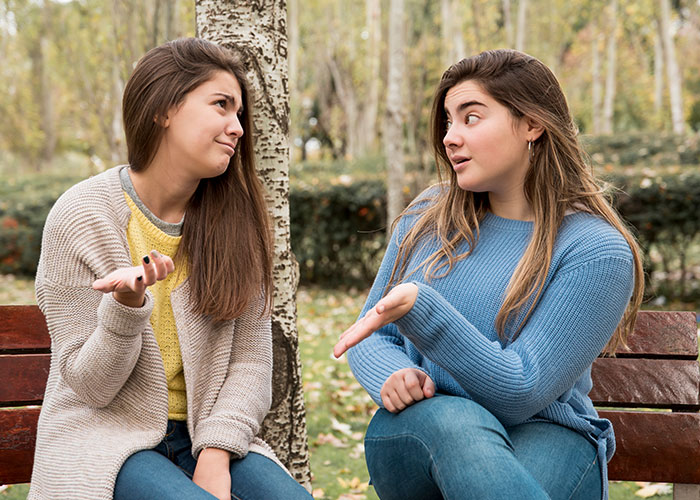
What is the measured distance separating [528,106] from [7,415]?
5.93ft

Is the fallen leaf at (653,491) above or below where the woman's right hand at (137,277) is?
below

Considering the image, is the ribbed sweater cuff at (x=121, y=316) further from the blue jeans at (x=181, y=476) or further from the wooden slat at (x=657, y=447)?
the wooden slat at (x=657, y=447)

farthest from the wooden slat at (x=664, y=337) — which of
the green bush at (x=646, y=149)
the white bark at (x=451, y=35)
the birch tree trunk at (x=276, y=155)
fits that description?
the white bark at (x=451, y=35)

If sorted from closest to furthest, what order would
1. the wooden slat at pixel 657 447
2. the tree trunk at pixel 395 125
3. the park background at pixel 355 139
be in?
1. the wooden slat at pixel 657 447
2. the park background at pixel 355 139
3. the tree trunk at pixel 395 125

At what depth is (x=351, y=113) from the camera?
19078 millimetres

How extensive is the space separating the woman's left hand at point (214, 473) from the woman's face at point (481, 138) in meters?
1.00

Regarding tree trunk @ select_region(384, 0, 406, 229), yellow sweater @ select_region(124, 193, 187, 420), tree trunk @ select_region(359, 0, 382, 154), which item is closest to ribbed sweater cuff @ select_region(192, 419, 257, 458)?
yellow sweater @ select_region(124, 193, 187, 420)

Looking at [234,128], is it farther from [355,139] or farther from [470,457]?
[355,139]

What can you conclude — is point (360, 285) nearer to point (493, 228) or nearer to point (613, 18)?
point (493, 228)

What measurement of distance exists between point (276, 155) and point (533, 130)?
2.97 feet

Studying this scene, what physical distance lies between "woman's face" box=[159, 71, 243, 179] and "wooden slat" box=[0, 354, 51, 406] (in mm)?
793

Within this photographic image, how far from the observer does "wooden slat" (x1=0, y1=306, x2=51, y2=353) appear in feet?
7.35

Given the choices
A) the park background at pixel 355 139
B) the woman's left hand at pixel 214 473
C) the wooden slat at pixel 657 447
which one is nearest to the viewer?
the woman's left hand at pixel 214 473

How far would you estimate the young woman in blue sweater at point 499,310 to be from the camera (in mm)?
1704
